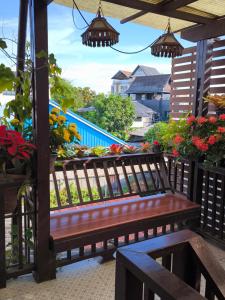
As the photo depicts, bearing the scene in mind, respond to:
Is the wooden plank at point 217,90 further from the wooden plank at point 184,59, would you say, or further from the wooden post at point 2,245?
the wooden post at point 2,245

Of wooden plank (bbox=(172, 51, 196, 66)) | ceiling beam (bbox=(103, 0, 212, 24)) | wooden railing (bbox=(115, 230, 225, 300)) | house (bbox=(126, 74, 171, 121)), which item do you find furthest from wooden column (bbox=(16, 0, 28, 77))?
house (bbox=(126, 74, 171, 121))

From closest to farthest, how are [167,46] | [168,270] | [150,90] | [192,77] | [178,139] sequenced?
[168,270] < [167,46] < [178,139] < [192,77] < [150,90]

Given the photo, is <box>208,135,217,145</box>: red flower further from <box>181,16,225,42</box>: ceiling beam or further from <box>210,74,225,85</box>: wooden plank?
<box>181,16,225,42</box>: ceiling beam

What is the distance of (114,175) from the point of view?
9.83 ft

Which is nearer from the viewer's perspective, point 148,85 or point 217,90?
point 217,90

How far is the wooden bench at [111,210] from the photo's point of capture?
2.18m

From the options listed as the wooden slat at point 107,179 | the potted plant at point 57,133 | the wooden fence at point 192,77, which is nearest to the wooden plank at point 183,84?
the wooden fence at point 192,77

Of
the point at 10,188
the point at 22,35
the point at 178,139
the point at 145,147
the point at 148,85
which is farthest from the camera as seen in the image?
the point at 148,85

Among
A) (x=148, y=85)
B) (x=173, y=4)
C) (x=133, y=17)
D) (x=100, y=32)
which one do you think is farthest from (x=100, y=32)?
(x=148, y=85)

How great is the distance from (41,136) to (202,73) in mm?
1875

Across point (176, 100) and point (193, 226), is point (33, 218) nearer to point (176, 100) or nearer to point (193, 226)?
point (193, 226)

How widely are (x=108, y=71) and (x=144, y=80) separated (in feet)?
11.7

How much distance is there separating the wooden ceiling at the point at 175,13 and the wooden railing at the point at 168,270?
Result: 188 cm

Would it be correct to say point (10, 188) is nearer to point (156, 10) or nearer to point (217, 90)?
point (156, 10)
